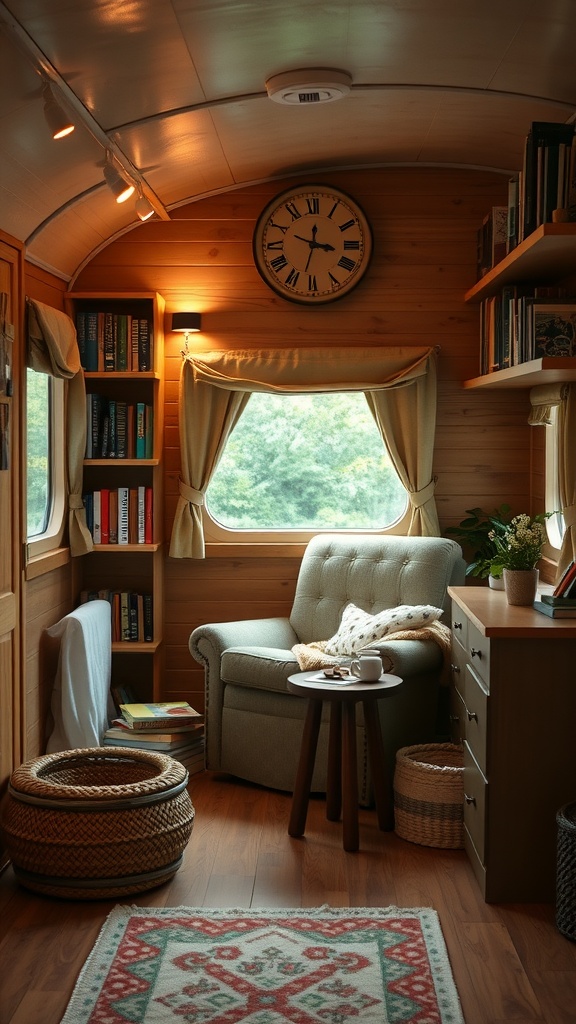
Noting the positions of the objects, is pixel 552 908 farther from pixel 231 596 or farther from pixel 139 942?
pixel 231 596

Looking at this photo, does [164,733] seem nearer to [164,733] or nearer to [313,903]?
[164,733]

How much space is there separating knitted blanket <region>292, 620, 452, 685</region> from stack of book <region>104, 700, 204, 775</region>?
0.61 metres

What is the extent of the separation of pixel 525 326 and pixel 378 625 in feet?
4.58

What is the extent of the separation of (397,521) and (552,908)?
2.36 metres

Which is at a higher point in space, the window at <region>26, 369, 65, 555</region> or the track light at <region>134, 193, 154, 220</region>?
the track light at <region>134, 193, 154, 220</region>

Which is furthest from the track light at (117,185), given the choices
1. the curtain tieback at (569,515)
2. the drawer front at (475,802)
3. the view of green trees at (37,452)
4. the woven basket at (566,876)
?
the woven basket at (566,876)

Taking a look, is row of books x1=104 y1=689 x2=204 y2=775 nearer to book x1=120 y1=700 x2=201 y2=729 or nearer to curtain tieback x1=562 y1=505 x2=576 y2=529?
book x1=120 y1=700 x2=201 y2=729

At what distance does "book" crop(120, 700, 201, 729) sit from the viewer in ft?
15.6

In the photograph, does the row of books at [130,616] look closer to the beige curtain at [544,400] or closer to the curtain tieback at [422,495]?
the curtain tieback at [422,495]

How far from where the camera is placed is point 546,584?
15.3ft

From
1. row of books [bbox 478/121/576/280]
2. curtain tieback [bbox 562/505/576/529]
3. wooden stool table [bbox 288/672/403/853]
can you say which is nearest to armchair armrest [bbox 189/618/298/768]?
wooden stool table [bbox 288/672/403/853]

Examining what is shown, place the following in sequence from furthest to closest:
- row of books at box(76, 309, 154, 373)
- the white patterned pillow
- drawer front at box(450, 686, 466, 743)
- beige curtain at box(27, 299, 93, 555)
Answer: row of books at box(76, 309, 154, 373) → the white patterned pillow → beige curtain at box(27, 299, 93, 555) → drawer front at box(450, 686, 466, 743)

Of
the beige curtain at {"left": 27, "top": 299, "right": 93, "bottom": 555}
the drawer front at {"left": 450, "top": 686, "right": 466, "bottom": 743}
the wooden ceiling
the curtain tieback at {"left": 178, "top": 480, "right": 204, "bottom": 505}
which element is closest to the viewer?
the wooden ceiling

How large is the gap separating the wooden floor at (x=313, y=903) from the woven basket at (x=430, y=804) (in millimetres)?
48
